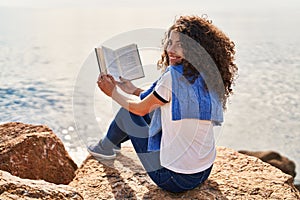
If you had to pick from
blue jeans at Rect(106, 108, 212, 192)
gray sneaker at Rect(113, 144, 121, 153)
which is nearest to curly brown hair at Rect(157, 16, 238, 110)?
blue jeans at Rect(106, 108, 212, 192)

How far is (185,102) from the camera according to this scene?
89.3 inches

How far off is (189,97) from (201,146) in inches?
11.6

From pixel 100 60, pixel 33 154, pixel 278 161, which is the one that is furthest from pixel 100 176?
pixel 278 161

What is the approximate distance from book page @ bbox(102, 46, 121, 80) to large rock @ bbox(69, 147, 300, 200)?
59 cm

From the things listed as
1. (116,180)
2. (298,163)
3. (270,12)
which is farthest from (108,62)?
(270,12)

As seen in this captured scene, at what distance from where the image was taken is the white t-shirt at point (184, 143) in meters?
2.35

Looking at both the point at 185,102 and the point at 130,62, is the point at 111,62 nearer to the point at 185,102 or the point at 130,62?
the point at 130,62

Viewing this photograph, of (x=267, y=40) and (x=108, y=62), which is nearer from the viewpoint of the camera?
(x=108, y=62)

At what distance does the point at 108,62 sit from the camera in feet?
8.32

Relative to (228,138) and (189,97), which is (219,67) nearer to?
(189,97)

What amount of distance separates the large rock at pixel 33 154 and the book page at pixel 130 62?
82 cm

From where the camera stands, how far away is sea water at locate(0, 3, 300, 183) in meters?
6.42

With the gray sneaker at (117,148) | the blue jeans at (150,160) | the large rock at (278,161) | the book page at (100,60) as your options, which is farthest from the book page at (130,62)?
the large rock at (278,161)

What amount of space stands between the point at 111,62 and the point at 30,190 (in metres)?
0.78
